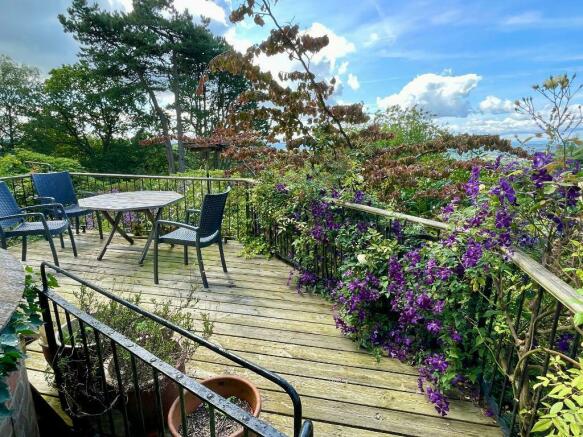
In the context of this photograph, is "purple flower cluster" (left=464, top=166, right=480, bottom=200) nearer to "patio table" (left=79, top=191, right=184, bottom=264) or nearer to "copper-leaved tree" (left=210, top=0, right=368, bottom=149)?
"copper-leaved tree" (left=210, top=0, right=368, bottom=149)

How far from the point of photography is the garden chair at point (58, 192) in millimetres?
4273

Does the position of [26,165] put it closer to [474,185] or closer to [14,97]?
[14,97]

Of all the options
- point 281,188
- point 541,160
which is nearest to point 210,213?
point 281,188

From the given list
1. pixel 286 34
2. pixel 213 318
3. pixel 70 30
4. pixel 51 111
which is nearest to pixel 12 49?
pixel 51 111

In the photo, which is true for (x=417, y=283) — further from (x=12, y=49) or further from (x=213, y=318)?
(x=12, y=49)

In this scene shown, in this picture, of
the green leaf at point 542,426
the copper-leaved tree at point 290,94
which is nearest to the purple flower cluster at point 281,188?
the copper-leaved tree at point 290,94

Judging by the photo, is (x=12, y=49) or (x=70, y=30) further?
(x=12, y=49)

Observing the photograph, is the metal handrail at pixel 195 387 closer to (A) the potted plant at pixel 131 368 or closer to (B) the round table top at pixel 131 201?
(A) the potted plant at pixel 131 368

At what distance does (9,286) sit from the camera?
3.97 feet

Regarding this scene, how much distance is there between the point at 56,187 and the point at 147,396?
3934 millimetres

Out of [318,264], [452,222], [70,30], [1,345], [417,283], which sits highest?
[70,30]

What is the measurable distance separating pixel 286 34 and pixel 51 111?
755 inches

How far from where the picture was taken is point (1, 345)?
98cm

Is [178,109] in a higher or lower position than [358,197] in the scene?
higher
